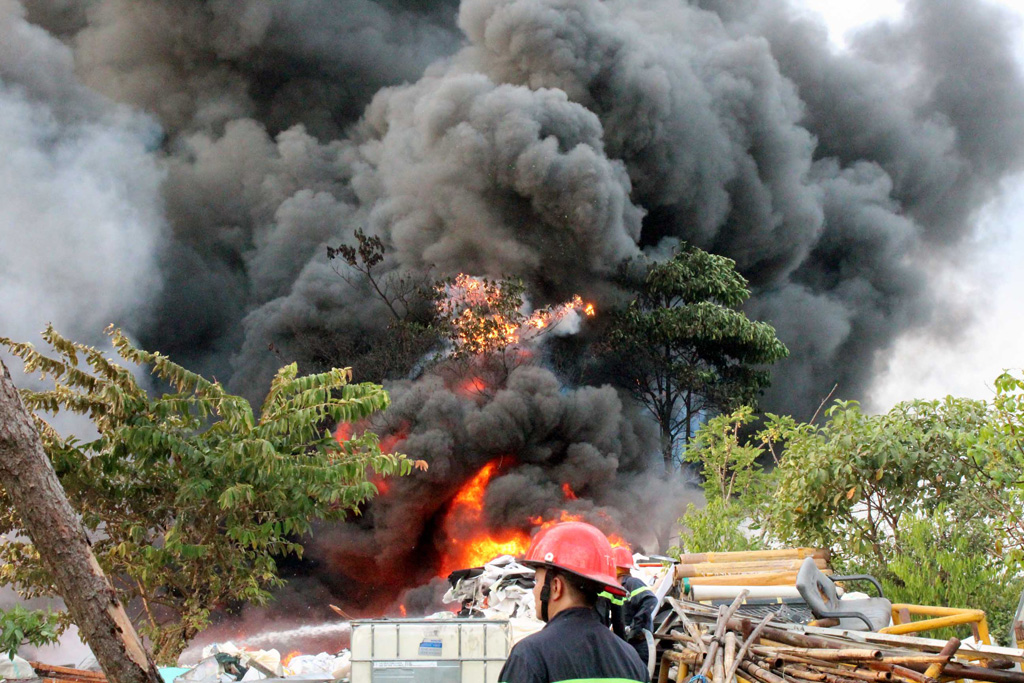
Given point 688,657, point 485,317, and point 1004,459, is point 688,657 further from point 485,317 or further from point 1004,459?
point 485,317

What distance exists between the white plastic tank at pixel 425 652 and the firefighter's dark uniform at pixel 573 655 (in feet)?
10.6

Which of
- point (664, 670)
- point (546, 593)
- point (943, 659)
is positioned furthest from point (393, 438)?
point (546, 593)

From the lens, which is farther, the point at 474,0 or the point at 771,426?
the point at 474,0

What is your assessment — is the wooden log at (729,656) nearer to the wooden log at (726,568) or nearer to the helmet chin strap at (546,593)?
the helmet chin strap at (546,593)

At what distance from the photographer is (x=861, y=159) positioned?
27828mm

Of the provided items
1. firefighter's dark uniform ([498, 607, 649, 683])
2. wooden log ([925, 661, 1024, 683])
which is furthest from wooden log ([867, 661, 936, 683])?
firefighter's dark uniform ([498, 607, 649, 683])

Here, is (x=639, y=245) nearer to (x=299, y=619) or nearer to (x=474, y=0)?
(x=474, y=0)

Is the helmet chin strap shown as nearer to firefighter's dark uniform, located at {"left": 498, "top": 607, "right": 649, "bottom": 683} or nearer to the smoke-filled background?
firefighter's dark uniform, located at {"left": 498, "top": 607, "right": 649, "bottom": 683}

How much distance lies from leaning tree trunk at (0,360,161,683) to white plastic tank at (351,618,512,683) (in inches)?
80.2

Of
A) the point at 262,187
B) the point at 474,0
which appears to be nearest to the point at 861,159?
the point at 474,0

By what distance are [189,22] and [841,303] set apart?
65.9ft

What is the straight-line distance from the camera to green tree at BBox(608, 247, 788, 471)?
2177cm

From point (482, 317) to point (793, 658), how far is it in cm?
1852

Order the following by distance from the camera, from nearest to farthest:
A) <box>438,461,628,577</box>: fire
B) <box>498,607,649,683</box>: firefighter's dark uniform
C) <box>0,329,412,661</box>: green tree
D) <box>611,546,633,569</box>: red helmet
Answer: <box>498,607,649,683</box>: firefighter's dark uniform
<box>611,546,633,569</box>: red helmet
<box>0,329,412,661</box>: green tree
<box>438,461,628,577</box>: fire
